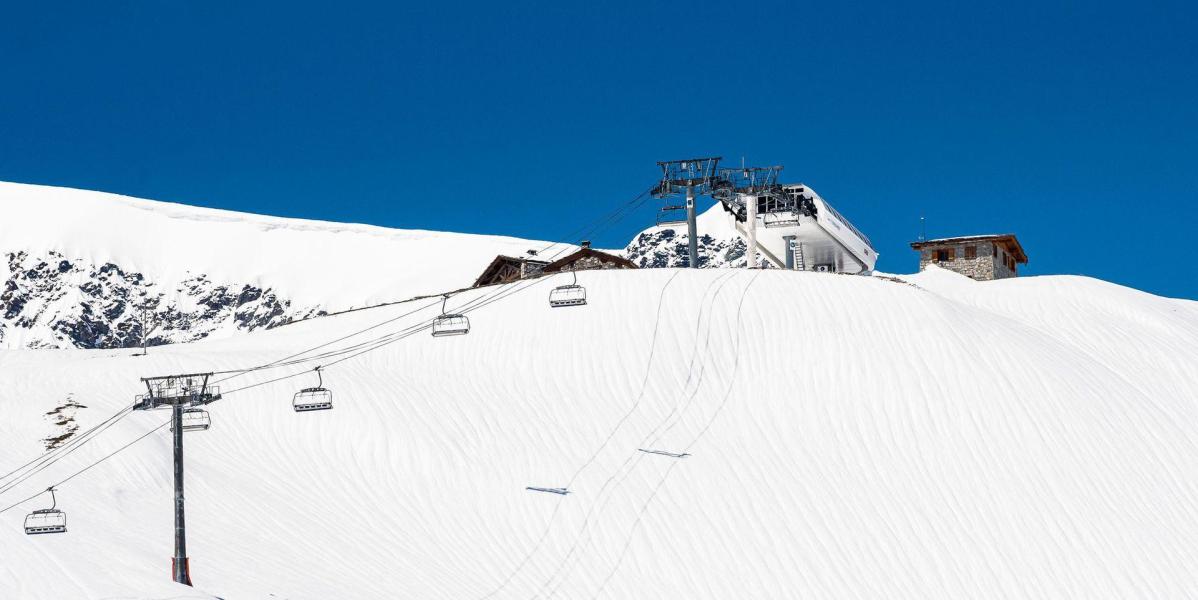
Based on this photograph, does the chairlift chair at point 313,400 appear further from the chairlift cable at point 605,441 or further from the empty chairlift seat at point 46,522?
the empty chairlift seat at point 46,522

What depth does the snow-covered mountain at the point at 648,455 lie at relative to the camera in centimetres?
4491

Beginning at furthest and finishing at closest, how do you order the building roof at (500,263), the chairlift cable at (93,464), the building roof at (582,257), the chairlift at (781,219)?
the building roof at (500,263), the chairlift at (781,219), the building roof at (582,257), the chairlift cable at (93,464)

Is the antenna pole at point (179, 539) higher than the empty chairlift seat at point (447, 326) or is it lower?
lower

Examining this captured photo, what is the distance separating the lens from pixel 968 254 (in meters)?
91.6

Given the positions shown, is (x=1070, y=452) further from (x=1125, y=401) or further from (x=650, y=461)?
(x=650, y=461)

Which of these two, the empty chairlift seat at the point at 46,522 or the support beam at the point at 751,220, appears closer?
the empty chairlift seat at the point at 46,522

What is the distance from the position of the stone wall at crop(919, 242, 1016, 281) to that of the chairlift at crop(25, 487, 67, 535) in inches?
2486

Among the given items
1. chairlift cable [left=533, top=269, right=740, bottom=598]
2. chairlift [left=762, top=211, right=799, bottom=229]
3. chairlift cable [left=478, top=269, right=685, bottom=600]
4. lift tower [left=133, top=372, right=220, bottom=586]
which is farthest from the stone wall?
lift tower [left=133, top=372, right=220, bottom=586]

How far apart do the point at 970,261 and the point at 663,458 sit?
1736 inches

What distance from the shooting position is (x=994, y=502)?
5234 centimetres

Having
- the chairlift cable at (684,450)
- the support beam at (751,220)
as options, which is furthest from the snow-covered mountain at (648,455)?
the support beam at (751,220)

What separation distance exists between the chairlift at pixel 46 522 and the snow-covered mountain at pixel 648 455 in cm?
51

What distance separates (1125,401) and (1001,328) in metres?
6.96

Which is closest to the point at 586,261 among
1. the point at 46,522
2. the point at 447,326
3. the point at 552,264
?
the point at 552,264
